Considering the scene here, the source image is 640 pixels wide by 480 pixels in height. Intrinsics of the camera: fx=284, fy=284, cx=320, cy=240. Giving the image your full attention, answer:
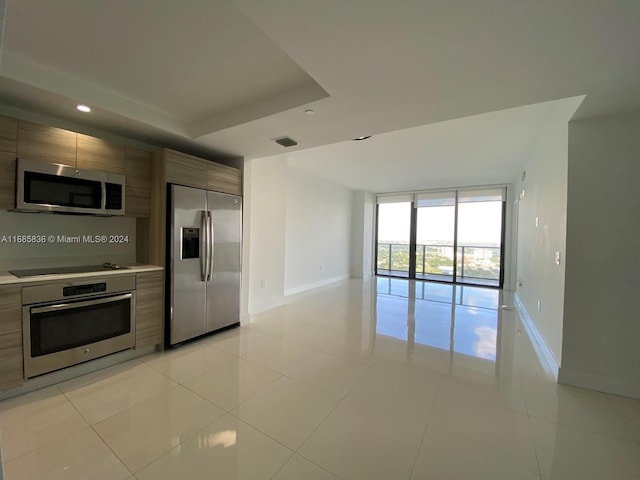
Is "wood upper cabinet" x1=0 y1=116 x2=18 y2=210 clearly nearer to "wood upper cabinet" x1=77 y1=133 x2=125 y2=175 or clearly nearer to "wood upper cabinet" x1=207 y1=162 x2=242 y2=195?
"wood upper cabinet" x1=77 y1=133 x2=125 y2=175

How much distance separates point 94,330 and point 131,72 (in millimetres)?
2260

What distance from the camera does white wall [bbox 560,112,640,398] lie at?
2.38 m

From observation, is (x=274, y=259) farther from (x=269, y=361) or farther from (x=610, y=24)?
(x=610, y=24)

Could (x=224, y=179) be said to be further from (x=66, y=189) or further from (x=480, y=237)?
(x=480, y=237)

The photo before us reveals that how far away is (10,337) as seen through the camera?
2.16m

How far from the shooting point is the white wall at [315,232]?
604 centimetres

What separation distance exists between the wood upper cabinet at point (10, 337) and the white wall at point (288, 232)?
89.2 inches

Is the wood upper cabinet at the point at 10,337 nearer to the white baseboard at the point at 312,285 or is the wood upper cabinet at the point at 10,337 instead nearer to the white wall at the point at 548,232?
the white baseboard at the point at 312,285

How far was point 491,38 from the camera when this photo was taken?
156cm

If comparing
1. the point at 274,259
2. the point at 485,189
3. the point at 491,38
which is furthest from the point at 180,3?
the point at 485,189

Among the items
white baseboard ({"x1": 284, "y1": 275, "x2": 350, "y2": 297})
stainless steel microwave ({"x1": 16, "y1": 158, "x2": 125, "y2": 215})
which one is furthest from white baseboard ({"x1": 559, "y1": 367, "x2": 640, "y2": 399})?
stainless steel microwave ({"x1": 16, "y1": 158, "x2": 125, "y2": 215})

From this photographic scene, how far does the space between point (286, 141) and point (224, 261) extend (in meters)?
1.66

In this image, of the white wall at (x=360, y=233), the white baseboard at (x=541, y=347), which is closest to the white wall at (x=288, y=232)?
the white wall at (x=360, y=233)

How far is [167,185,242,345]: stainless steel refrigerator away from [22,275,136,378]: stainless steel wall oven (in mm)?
445
